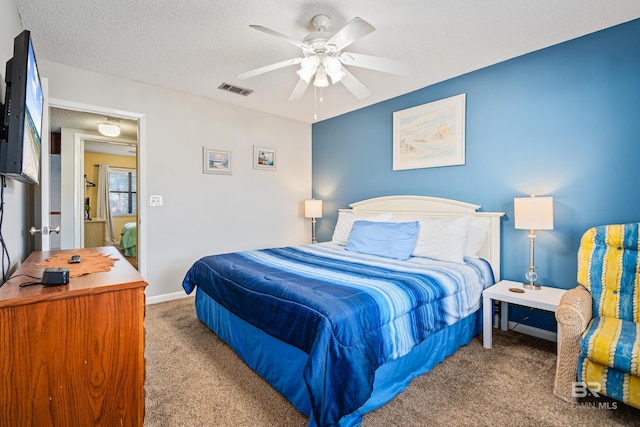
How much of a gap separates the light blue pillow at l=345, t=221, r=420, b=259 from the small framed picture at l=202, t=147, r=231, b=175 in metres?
1.94

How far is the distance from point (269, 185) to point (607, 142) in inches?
144

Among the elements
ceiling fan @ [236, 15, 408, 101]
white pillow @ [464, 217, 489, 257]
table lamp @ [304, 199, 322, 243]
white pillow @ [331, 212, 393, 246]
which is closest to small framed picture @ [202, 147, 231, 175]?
table lamp @ [304, 199, 322, 243]

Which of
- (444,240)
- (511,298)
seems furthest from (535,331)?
(444,240)

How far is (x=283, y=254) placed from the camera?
2.97 metres

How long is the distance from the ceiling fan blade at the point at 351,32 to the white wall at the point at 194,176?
96.1 inches

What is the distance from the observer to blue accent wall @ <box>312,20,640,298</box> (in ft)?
7.47

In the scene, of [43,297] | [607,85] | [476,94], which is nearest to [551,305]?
[607,85]

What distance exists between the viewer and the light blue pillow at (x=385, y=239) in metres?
2.83

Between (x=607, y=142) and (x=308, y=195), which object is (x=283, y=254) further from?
(x=607, y=142)

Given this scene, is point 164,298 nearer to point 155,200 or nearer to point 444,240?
point 155,200

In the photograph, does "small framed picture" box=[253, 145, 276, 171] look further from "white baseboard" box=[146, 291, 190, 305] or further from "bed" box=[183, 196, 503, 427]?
"white baseboard" box=[146, 291, 190, 305]

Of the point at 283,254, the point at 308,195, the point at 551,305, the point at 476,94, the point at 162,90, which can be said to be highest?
the point at 162,90

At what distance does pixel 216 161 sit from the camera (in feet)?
13.0

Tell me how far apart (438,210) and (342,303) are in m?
2.12
